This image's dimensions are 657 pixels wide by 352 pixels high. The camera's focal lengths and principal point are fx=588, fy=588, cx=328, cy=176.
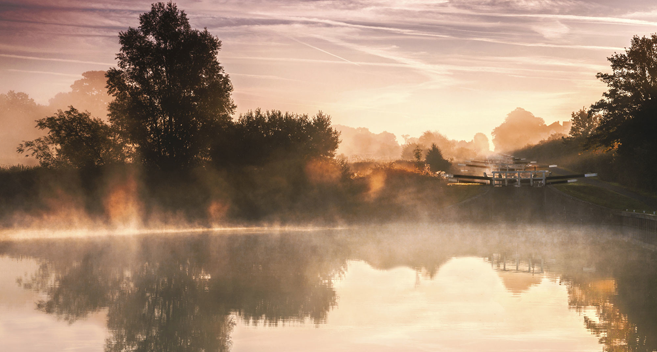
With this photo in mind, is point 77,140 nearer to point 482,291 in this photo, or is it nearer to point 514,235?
point 514,235

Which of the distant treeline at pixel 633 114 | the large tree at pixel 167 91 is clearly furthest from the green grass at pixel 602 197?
the large tree at pixel 167 91

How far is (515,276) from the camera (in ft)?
69.8

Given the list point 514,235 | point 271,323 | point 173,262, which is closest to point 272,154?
point 514,235

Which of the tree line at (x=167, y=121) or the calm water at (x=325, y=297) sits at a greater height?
the tree line at (x=167, y=121)

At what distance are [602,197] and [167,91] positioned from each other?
3562cm

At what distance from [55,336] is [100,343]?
48.4 inches

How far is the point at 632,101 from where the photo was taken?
4594cm

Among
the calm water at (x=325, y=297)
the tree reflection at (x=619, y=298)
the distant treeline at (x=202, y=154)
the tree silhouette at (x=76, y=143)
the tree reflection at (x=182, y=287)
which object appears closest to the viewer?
the calm water at (x=325, y=297)

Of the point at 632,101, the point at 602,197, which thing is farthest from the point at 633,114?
the point at 602,197

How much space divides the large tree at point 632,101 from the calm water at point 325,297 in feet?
60.3

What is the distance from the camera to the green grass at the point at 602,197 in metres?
40.9

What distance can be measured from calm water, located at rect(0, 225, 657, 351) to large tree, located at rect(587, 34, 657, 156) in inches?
723

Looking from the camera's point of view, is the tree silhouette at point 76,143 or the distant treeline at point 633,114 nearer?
the distant treeline at point 633,114

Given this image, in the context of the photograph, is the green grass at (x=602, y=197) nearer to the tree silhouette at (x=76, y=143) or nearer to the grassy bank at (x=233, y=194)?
the grassy bank at (x=233, y=194)
